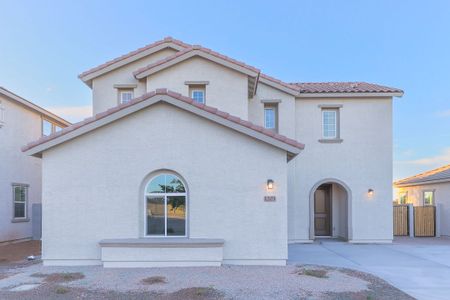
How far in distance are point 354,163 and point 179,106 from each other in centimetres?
919

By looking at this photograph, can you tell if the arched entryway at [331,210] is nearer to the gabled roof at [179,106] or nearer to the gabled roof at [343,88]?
the gabled roof at [343,88]

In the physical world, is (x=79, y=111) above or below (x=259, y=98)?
above

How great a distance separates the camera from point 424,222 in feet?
59.8

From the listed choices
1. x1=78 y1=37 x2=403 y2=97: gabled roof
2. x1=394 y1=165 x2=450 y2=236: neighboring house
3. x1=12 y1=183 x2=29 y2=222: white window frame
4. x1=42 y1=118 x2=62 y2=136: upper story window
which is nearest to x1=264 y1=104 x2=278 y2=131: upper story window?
x1=78 y1=37 x2=403 y2=97: gabled roof

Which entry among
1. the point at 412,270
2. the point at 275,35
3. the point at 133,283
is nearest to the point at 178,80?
the point at 133,283

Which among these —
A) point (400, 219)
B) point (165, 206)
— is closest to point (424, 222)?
point (400, 219)

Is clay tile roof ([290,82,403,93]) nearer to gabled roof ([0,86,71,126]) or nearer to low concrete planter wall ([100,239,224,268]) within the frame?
low concrete planter wall ([100,239,224,268])

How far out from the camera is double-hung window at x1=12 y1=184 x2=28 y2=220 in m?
16.8

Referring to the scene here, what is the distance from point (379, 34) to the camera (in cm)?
2397

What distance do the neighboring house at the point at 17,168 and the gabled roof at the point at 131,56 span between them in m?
4.94

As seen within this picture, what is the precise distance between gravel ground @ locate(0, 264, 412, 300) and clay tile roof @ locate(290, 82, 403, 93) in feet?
28.1

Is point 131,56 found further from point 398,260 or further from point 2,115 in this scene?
point 398,260

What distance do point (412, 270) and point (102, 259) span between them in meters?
9.17

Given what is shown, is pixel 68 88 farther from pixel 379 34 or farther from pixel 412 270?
pixel 412 270
